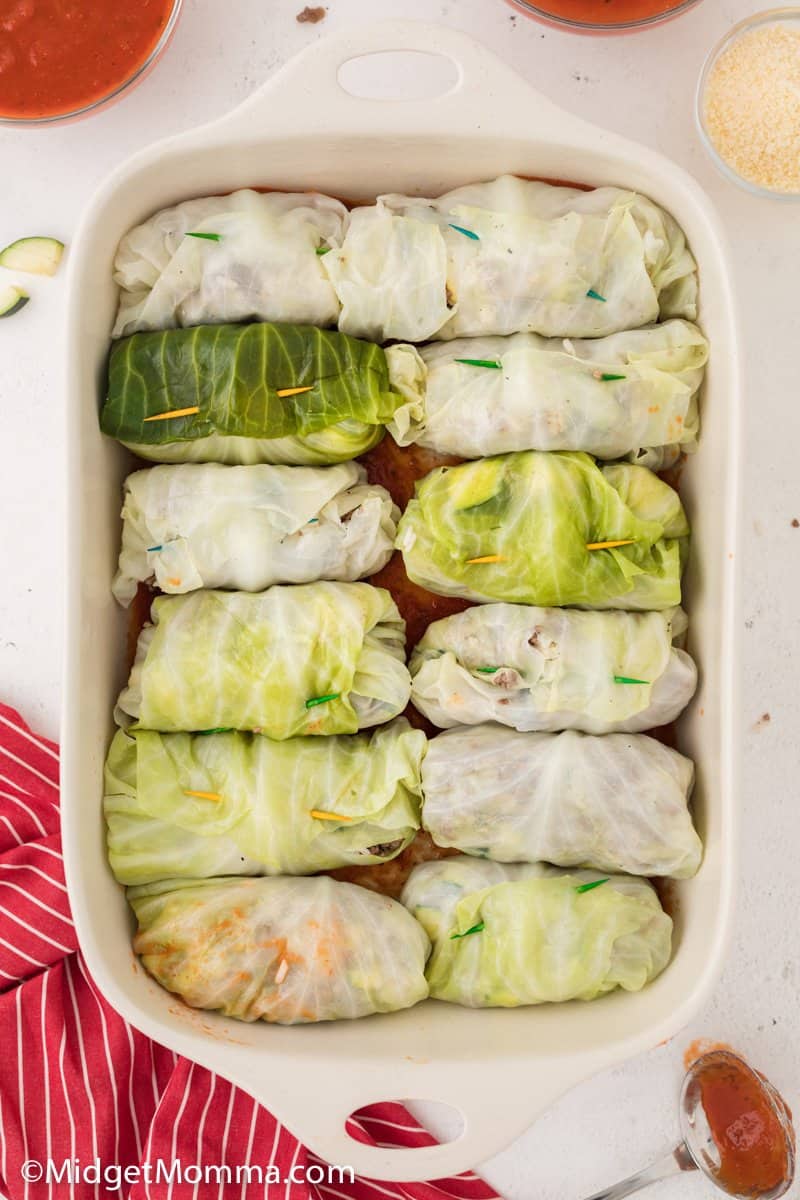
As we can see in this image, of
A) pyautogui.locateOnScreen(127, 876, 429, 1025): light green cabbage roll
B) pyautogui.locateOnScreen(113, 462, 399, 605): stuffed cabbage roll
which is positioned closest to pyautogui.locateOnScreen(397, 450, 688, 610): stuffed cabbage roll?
pyautogui.locateOnScreen(113, 462, 399, 605): stuffed cabbage roll

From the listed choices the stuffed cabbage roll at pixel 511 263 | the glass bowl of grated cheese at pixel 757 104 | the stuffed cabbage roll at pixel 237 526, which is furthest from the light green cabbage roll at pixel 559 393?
the glass bowl of grated cheese at pixel 757 104

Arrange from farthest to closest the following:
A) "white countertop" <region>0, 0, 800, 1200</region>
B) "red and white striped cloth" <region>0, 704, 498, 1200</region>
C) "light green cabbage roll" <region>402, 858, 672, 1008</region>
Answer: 1. "white countertop" <region>0, 0, 800, 1200</region>
2. "red and white striped cloth" <region>0, 704, 498, 1200</region>
3. "light green cabbage roll" <region>402, 858, 672, 1008</region>

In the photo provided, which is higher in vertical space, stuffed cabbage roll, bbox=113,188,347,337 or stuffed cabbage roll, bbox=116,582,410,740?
A: stuffed cabbage roll, bbox=113,188,347,337

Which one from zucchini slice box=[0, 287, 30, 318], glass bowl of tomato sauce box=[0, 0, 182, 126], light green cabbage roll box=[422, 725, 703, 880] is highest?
glass bowl of tomato sauce box=[0, 0, 182, 126]

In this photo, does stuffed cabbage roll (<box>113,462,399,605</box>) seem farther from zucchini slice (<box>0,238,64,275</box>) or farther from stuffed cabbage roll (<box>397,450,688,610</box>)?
zucchini slice (<box>0,238,64,275</box>)

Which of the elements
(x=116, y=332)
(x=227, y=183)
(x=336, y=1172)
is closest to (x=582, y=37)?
(x=227, y=183)

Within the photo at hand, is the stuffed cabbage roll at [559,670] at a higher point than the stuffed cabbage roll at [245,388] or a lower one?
lower

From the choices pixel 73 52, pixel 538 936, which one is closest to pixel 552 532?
pixel 538 936

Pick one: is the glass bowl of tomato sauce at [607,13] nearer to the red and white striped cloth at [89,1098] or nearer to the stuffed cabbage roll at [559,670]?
the stuffed cabbage roll at [559,670]
